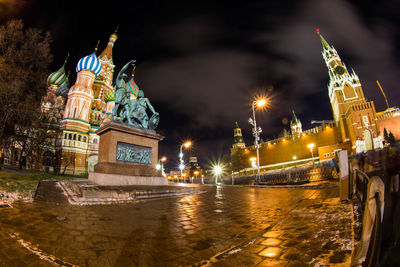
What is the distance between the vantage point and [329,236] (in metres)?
2.15

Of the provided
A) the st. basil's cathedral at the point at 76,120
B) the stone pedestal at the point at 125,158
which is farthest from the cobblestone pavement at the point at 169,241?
the st. basil's cathedral at the point at 76,120

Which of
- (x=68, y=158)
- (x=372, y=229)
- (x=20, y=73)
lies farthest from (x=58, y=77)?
(x=372, y=229)

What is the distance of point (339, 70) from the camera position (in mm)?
63906

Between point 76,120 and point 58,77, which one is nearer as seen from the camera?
point 76,120

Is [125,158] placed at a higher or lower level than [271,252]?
higher

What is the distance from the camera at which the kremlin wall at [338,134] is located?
4328 centimetres

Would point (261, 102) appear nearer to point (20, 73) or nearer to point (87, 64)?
point (20, 73)

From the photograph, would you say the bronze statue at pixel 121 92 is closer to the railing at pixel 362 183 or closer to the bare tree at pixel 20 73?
the bare tree at pixel 20 73

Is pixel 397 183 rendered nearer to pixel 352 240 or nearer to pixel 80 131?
pixel 352 240

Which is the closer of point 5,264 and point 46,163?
point 5,264

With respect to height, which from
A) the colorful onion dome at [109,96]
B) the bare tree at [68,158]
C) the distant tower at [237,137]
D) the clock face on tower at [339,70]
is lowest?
the bare tree at [68,158]

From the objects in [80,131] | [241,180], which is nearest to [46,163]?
[80,131]

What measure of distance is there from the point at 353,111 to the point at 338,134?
23.3ft

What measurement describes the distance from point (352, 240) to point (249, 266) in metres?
1.18
